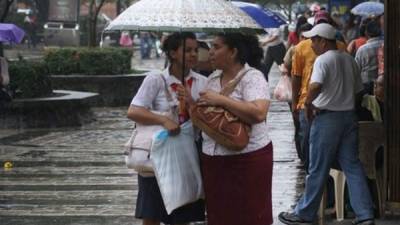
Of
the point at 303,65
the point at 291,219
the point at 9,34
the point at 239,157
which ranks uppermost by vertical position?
the point at 9,34

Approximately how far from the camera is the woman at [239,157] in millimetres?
5340

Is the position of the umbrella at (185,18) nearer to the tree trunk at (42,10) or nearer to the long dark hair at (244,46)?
the long dark hair at (244,46)

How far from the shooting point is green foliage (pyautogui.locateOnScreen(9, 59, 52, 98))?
15664 millimetres

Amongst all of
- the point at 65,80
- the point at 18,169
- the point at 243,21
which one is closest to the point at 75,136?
the point at 18,169

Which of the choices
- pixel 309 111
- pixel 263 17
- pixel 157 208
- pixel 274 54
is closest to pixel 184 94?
pixel 157 208

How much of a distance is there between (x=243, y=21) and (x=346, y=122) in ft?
6.86

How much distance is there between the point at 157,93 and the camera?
5.78 m

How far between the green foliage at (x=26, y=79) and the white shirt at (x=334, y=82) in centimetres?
912

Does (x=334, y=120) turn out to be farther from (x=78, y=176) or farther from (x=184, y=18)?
(x=78, y=176)

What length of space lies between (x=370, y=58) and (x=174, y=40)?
4063 mm

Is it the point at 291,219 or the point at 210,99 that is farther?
the point at 291,219

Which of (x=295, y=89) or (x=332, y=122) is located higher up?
(x=295, y=89)

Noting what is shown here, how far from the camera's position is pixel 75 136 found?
568 inches

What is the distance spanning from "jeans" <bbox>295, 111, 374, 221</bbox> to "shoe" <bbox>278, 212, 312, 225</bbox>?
1.19ft
